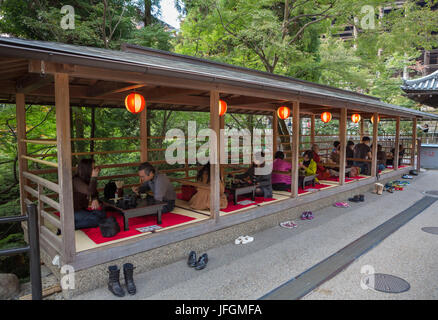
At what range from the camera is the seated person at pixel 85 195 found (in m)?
4.79

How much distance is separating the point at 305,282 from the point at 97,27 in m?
9.94

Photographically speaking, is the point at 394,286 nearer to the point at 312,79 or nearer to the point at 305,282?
the point at 305,282

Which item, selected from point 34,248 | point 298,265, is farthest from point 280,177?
point 34,248

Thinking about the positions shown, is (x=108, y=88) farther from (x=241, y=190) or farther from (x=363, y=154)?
(x=363, y=154)

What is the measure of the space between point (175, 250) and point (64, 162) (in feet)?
7.41

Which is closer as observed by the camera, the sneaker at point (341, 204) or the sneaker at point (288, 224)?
the sneaker at point (288, 224)

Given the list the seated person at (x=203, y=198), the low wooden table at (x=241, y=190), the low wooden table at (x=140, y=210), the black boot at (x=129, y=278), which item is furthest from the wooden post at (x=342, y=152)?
the black boot at (x=129, y=278)

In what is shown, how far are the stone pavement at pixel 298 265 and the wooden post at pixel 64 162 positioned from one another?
753 mm

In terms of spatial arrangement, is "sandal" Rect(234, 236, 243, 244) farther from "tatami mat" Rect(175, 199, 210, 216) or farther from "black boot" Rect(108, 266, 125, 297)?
"black boot" Rect(108, 266, 125, 297)

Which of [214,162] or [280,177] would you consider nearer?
[214,162]

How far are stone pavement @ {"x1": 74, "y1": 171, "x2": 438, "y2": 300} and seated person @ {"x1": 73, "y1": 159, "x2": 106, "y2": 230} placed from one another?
1.24 meters

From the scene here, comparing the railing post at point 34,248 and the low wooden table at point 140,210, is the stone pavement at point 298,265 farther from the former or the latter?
the railing post at point 34,248

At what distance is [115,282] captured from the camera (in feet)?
12.5

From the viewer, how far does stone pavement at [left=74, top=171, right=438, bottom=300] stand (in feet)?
12.7
